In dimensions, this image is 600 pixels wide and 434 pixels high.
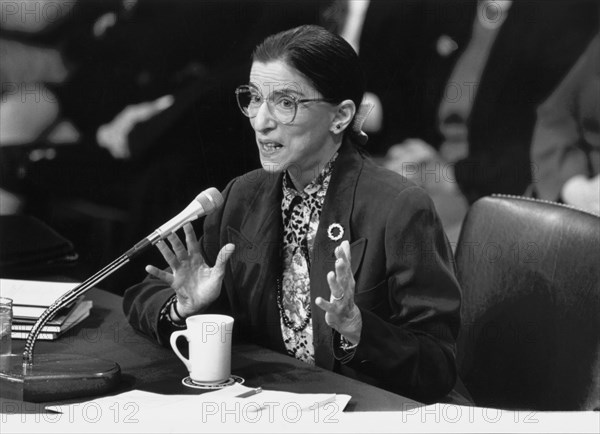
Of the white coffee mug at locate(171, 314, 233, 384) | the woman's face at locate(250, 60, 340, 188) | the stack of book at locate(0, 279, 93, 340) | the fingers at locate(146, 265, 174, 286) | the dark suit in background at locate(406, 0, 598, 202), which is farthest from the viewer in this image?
the dark suit in background at locate(406, 0, 598, 202)

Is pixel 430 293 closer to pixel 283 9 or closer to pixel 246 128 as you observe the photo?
pixel 246 128

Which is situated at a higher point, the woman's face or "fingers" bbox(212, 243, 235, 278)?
the woman's face

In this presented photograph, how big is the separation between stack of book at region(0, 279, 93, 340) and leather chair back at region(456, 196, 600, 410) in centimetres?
90

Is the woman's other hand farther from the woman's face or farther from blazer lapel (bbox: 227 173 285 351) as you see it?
the woman's face

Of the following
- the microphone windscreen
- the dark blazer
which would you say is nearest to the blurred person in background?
the dark blazer

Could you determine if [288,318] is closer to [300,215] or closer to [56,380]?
[300,215]

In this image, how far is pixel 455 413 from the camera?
4.00 feet

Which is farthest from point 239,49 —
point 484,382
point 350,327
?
point 484,382

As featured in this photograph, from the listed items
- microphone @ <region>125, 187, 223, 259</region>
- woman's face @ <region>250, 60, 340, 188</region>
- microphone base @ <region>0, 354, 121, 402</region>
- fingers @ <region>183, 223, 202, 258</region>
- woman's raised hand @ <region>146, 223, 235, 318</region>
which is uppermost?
woman's face @ <region>250, 60, 340, 188</region>

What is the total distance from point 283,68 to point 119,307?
737 mm

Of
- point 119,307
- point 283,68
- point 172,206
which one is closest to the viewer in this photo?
point 283,68

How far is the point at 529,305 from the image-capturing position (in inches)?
71.9

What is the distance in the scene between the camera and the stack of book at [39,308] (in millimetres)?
1754

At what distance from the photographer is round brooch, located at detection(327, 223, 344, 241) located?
187 centimetres
